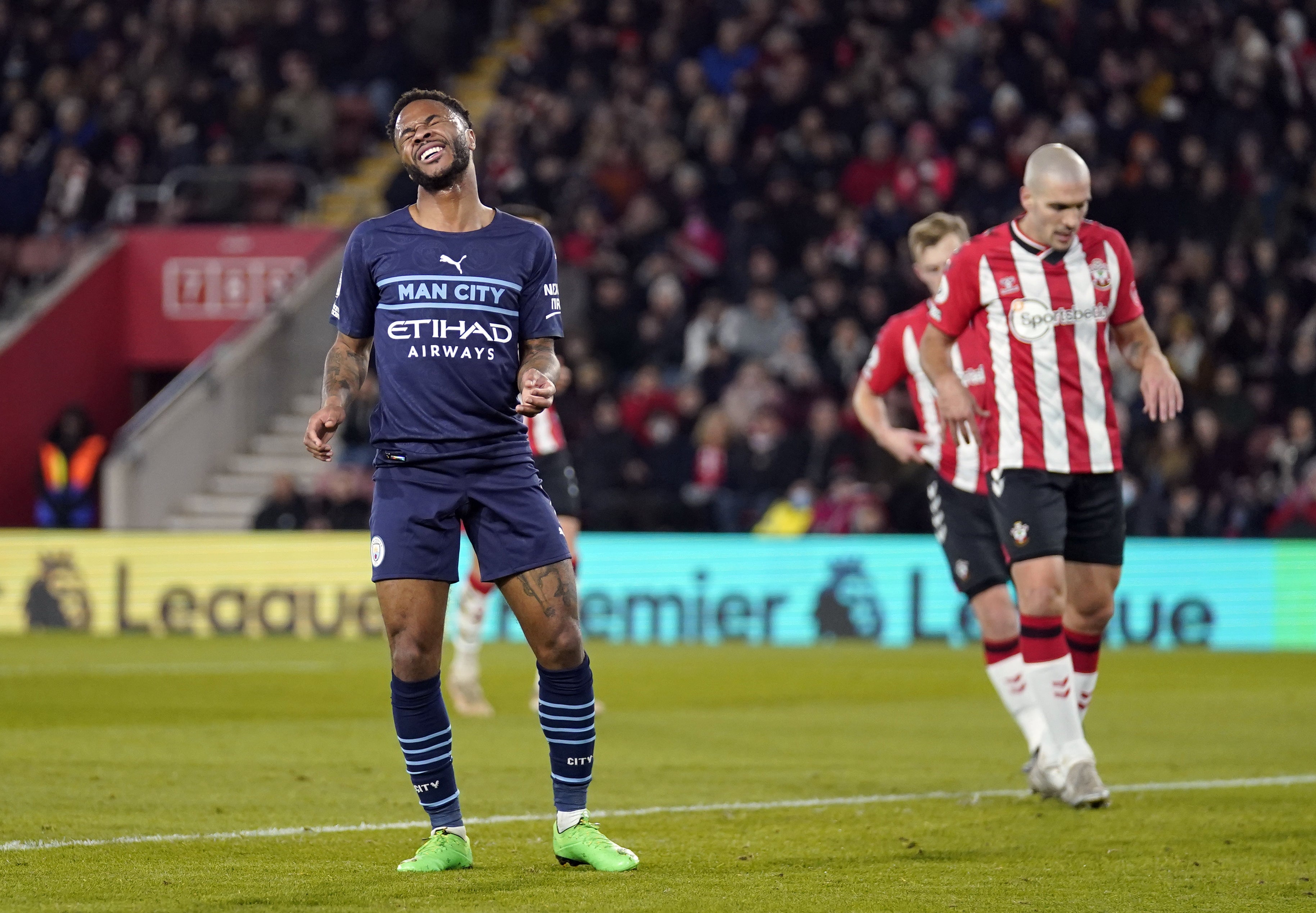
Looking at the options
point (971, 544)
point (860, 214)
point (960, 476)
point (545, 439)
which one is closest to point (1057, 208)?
point (960, 476)

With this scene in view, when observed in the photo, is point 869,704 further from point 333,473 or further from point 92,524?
point 92,524

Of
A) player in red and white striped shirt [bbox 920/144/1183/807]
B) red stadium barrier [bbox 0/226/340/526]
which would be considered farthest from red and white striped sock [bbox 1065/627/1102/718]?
red stadium barrier [bbox 0/226/340/526]

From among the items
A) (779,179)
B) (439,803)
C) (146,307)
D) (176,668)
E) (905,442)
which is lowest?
(176,668)

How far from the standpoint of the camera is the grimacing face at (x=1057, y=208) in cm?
737

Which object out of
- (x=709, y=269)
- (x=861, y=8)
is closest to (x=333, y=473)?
(x=709, y=269)

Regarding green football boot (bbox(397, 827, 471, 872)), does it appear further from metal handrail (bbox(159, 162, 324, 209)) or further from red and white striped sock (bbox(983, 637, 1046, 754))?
metal handrail (bbox(159, 162, 324, 209))

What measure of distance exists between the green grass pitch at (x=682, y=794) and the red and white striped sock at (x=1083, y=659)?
0.44m

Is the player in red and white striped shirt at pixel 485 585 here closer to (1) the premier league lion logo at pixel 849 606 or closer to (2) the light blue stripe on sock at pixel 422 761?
(2) the light blue stripe on sock at pixel 422 761

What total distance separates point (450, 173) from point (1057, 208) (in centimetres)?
259

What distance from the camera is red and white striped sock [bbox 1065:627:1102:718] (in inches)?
316

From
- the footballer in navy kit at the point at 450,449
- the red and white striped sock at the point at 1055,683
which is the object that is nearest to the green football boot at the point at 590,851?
the footballer in navy kit at the point at 450,449

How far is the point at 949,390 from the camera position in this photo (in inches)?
293

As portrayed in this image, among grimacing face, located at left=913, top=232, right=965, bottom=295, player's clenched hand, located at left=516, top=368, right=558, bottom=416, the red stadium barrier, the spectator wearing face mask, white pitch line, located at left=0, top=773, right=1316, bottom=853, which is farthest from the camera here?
the red stadium barrier

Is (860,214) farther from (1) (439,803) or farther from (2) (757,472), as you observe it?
(1) (439,803)
